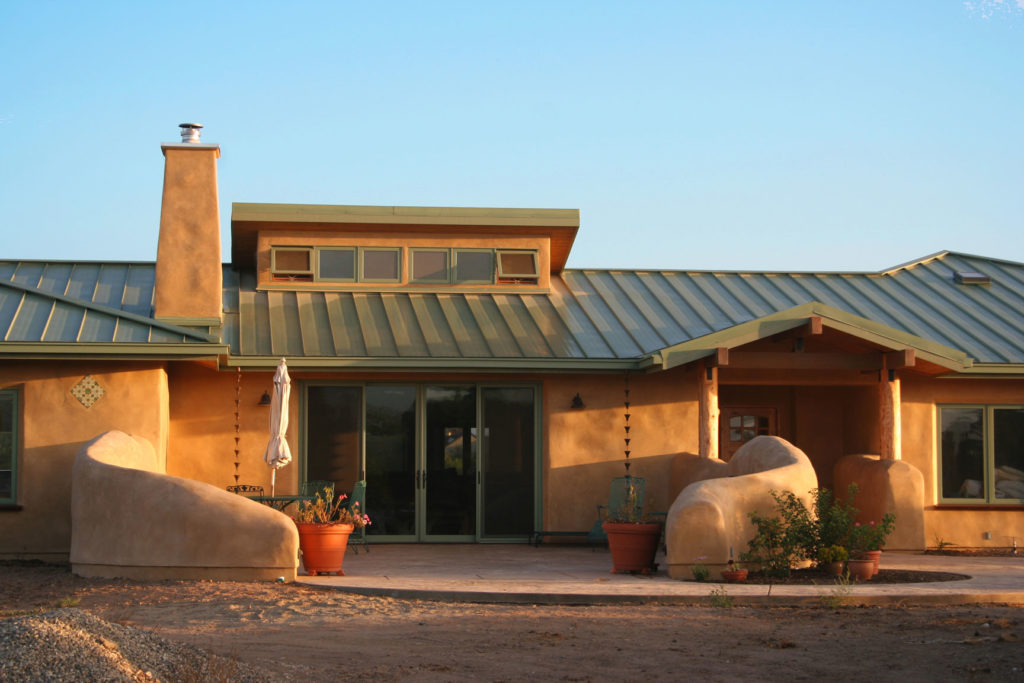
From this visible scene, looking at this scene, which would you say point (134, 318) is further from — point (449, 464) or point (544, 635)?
point (544, 635)

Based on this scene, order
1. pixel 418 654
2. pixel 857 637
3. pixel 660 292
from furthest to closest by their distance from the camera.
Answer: pixel 660 292, pixel 857 637, pixel 418 654

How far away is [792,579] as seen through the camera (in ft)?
36.5

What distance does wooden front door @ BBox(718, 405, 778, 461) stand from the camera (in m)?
18.3

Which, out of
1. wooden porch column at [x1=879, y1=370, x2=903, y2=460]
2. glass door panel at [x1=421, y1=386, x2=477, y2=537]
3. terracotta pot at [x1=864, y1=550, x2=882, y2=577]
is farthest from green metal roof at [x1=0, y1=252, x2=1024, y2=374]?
terracotta pot at [x1=864, y1=550, x2=882, y2=577]

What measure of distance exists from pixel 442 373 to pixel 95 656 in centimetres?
961

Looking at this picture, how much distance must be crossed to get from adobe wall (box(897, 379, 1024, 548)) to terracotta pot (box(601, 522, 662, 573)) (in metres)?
5.78

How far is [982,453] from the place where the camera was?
1588cm

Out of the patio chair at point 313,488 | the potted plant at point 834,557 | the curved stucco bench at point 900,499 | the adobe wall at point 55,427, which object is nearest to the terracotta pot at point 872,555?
the potted plant at point 834,557

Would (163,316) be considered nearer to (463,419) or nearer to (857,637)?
(463,419)

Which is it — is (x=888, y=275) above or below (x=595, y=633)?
above

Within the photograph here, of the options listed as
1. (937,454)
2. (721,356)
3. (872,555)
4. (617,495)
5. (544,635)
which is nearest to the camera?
(544,635)

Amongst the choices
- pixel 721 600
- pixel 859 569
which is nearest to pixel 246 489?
pixel 721 600

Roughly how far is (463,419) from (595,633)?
7441 millimetres

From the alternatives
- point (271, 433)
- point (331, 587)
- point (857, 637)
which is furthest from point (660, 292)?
point (857, 637)
